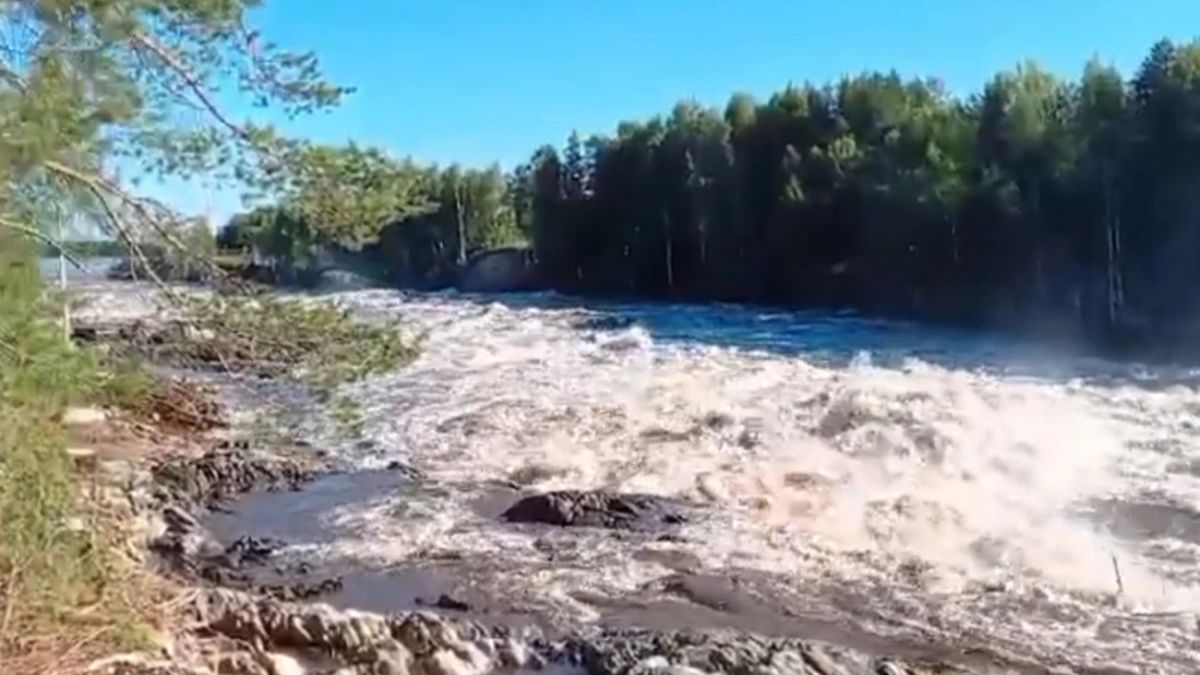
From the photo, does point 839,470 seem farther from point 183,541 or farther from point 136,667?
point 136,667

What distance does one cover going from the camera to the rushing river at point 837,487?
7492 mm

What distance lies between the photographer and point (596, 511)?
976 cm

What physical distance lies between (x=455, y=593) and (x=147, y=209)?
3.59m

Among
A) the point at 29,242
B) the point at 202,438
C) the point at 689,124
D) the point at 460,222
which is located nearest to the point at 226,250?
the point at 29,242

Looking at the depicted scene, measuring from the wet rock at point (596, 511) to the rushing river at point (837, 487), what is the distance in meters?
0.24

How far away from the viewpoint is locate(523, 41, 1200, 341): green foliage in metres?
22.8

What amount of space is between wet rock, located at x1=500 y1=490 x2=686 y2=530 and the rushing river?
238mm

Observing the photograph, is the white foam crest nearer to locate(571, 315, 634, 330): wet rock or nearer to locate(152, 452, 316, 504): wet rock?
locate(152, 452, 316, 504): wet rock

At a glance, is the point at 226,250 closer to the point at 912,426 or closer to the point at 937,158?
the point at 912,426

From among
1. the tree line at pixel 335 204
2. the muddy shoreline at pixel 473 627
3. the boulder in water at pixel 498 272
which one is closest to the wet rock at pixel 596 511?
the muddy shoreline at pixel 473 627

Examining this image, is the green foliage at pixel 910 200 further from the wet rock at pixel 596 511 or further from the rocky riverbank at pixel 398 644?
the rocky riverbank at pixel 398 644

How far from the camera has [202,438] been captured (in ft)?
40.7

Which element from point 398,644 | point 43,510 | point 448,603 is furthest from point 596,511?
point 43,510

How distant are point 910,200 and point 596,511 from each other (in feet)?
67.1
